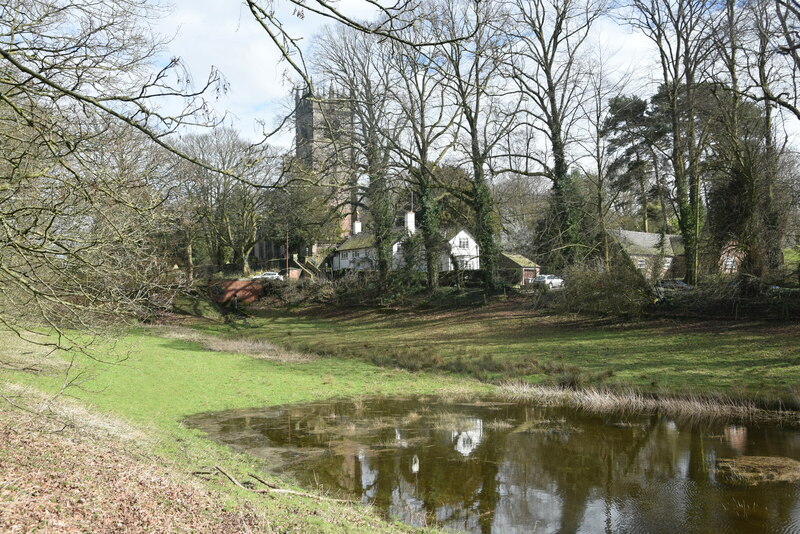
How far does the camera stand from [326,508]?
25.6 ft

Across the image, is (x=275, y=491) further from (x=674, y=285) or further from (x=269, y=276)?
(x=269, y=276)

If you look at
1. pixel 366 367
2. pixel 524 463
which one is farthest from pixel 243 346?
pixel 524 463

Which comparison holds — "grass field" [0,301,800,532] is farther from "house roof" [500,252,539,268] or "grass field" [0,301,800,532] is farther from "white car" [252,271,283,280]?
"house roof" [500,252,539,268]

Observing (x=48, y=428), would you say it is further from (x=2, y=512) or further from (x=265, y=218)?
(x=265, y=218)

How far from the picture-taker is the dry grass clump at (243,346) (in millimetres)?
25031

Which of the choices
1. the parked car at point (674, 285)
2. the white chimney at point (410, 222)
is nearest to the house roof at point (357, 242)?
the white chimney at point (410, 222)

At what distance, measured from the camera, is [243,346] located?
28250 mm

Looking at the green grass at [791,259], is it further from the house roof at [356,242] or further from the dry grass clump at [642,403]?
the house roof at [356,242]

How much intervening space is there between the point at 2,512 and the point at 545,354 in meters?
19.5

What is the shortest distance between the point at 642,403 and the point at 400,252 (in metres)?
26.3

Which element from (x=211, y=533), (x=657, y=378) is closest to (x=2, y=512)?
(x=211, y=533)

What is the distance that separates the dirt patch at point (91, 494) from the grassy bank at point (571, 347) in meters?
13.7

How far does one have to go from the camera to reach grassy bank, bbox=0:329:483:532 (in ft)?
24.8

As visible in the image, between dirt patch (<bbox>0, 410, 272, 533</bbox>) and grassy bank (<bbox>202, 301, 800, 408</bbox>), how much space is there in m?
13.7
